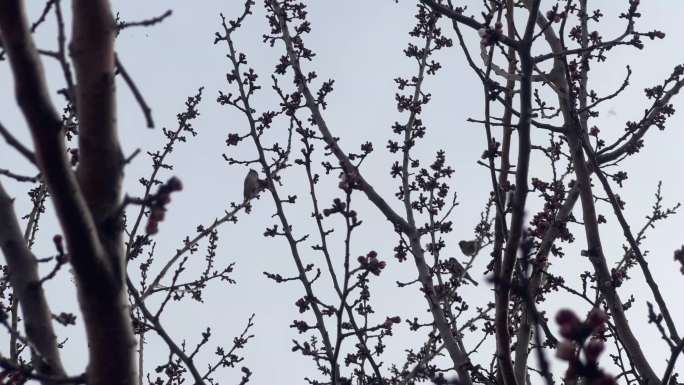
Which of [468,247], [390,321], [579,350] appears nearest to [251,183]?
[390,321]

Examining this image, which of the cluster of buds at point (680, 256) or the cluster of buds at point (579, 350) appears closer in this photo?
the cluster of buds at point (579, 350)

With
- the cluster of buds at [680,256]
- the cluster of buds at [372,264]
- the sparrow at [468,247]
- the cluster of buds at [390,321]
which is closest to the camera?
the cluster of buds at [680,256]

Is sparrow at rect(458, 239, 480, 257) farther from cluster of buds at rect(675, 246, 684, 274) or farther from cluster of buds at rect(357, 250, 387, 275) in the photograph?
cluster of buds at rect(675, 246, 684, 274)

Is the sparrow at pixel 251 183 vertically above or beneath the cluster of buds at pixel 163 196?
above

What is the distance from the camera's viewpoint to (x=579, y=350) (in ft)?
4.44

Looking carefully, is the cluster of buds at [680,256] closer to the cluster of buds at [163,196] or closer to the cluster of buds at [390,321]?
the cluster of buds at [163,196]

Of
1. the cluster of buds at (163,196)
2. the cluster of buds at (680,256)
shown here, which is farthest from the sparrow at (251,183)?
the cluster of buds at (680,256)

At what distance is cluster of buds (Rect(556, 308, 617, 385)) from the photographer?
1280 millimetres

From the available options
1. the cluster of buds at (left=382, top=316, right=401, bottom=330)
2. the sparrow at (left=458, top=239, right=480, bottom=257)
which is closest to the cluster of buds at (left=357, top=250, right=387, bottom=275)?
the cluster of buds at (left=382, top=316, right=401, bottom=330)

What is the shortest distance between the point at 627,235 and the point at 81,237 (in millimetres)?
2642

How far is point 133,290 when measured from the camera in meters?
3.43

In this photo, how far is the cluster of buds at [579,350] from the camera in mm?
1280

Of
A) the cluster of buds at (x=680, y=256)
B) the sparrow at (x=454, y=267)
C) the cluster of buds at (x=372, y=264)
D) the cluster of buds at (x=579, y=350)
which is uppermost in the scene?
the sparrow at (x=454, y=267)

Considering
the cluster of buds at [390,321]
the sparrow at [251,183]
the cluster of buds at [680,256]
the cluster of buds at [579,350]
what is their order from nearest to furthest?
1. the cluster of buds at [579,350]
2. the cluster of buds at [680,256]
3. the cluster of buds at [390,321]
4. the sparrow at [251,183]
